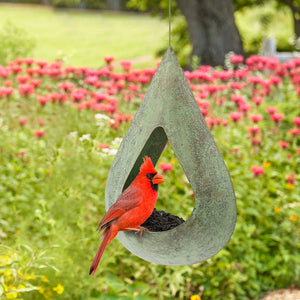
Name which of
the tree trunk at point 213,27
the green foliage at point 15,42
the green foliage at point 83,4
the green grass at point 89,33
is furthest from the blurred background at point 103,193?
the green foliage at point 83,4

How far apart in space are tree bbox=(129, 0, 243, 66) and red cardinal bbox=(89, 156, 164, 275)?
727cm

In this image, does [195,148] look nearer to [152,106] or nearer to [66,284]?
[152,106]

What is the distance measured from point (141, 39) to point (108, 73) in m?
16.2

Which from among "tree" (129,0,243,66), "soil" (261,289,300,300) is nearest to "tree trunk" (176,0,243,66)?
"tree" (129,0,243,66)

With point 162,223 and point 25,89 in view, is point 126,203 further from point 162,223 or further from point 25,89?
point 25,89

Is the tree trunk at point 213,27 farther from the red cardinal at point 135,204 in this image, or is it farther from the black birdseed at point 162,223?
the red cardinal at point 135,204

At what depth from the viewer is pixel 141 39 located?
2012 centimetres

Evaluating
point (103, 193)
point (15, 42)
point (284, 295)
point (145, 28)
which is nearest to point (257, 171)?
point (284, 295)

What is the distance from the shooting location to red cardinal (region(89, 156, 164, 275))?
1.68 metres

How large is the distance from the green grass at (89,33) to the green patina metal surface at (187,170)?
39.4 feet

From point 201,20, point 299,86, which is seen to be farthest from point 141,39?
point 299,86

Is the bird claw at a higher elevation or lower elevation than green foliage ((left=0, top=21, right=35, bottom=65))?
lower

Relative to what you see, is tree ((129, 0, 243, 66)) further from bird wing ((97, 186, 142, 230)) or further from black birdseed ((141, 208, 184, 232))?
bird wing ((97, 186, 142, 230))

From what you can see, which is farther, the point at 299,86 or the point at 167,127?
the point at 299,86
